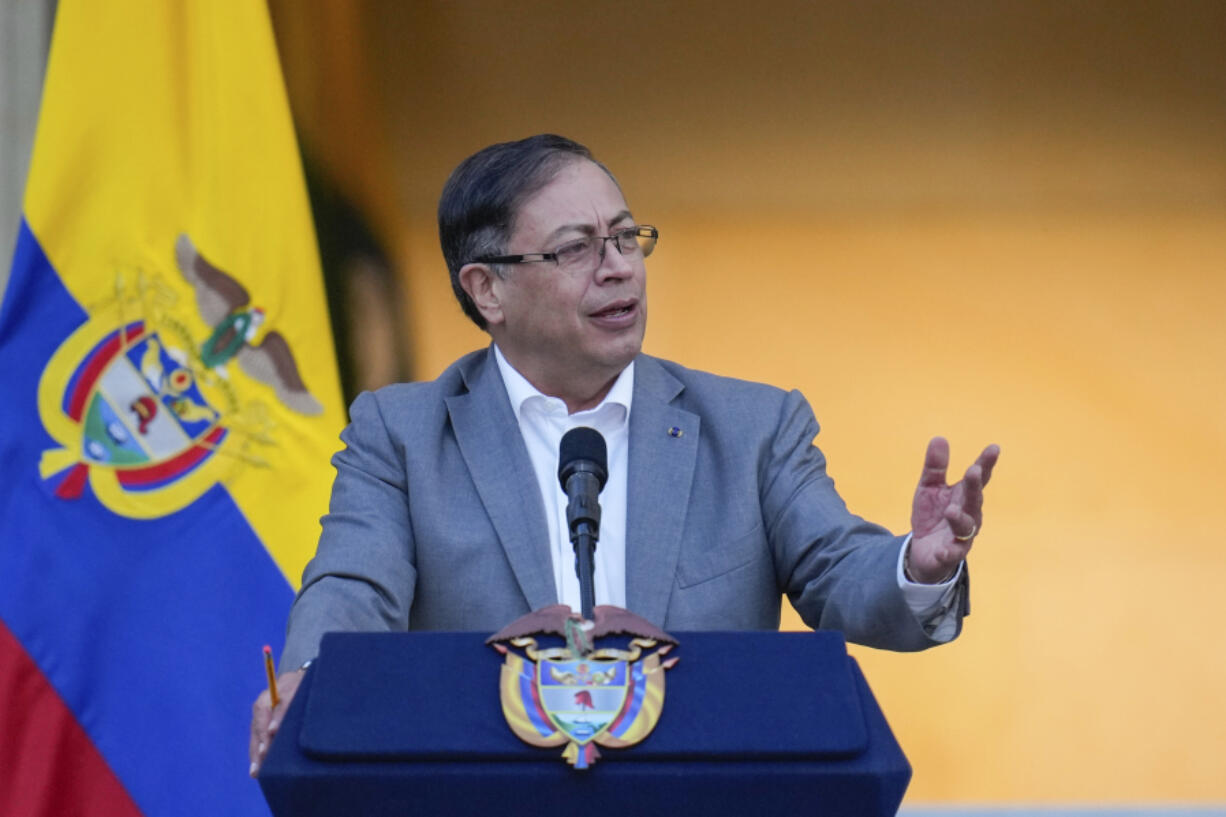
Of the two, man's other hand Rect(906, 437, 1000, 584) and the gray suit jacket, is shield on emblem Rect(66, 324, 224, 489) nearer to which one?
the gray suit jacket

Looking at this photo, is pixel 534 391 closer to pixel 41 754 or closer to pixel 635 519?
pixel 635 519

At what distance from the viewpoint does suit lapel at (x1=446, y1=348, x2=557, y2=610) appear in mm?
2178

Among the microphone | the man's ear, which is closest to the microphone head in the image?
the microphone

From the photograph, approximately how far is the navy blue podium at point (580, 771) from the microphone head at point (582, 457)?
0.37 m

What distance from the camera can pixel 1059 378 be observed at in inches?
157

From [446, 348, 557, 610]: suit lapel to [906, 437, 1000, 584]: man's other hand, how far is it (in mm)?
578

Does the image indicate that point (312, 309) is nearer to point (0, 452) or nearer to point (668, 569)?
point (0, 452)

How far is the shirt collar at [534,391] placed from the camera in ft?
7.84

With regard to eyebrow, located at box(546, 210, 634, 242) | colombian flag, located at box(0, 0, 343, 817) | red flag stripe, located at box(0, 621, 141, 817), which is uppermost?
eyebrow, located at box(546, 210, 634, 242)

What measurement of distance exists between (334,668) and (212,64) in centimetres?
229

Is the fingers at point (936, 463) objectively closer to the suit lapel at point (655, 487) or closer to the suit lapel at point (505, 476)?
the suit lapel at point (655, 487)

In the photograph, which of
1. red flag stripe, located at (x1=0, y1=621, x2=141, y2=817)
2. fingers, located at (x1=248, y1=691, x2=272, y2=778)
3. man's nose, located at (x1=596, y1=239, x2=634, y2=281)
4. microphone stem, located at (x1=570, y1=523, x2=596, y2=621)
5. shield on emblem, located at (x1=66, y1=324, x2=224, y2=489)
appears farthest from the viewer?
shield on emblem, located at (x1=66, y1=324, x2=224, y2=489)

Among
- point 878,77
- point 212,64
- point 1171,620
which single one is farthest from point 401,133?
point 1171,620

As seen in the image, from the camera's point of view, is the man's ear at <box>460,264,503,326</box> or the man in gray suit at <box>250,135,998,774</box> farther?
the man's ear at <box>460,264,503,326</box>
